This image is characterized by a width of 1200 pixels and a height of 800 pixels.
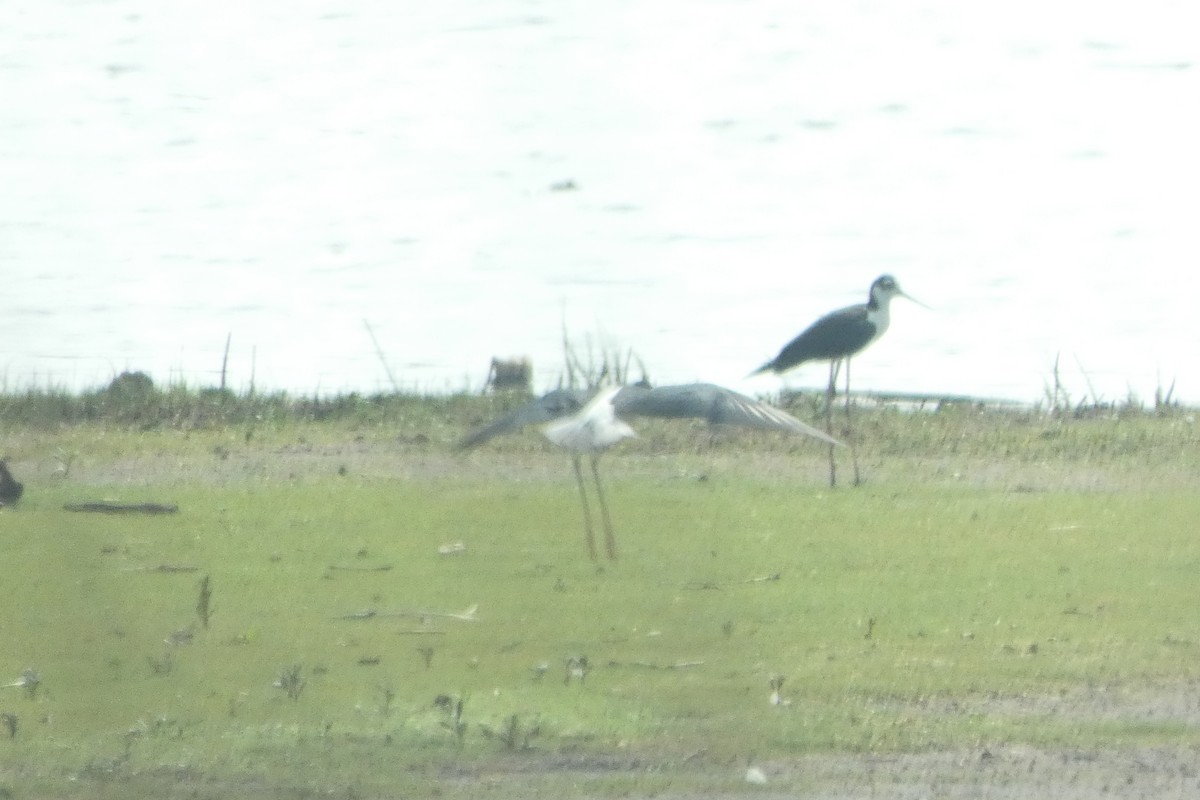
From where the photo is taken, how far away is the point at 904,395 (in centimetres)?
1132

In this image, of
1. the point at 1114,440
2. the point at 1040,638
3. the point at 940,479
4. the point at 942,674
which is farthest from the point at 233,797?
the point at 1114,440

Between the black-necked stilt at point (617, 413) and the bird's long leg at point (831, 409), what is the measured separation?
1435 millimetres

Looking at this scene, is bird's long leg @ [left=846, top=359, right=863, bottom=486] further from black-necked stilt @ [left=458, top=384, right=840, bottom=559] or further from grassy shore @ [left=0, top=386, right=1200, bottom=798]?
black-necked stilt @ [left=458, top=384, right=840, bottom=559]

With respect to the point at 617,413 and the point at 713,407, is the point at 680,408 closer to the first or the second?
the point at 713,407

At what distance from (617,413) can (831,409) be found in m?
3.29

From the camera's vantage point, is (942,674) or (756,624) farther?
(756,624)

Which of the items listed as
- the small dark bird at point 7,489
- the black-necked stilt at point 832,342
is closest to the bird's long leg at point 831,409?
the black-necked stilt at point 832,342

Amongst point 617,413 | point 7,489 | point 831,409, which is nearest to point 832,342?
point 831,409

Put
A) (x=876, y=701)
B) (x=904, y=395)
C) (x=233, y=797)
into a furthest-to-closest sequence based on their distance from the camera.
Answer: (x=904, y=395), (x=876, y=701), (x=233, y=797)

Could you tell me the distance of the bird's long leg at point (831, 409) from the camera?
908 centimetres

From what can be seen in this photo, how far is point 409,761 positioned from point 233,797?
1.38ft

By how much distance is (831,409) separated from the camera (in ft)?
35.5

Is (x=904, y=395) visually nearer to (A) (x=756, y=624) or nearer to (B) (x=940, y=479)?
(B) (x=940, y=479)

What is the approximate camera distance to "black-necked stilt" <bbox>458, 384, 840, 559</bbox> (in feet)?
24.1
